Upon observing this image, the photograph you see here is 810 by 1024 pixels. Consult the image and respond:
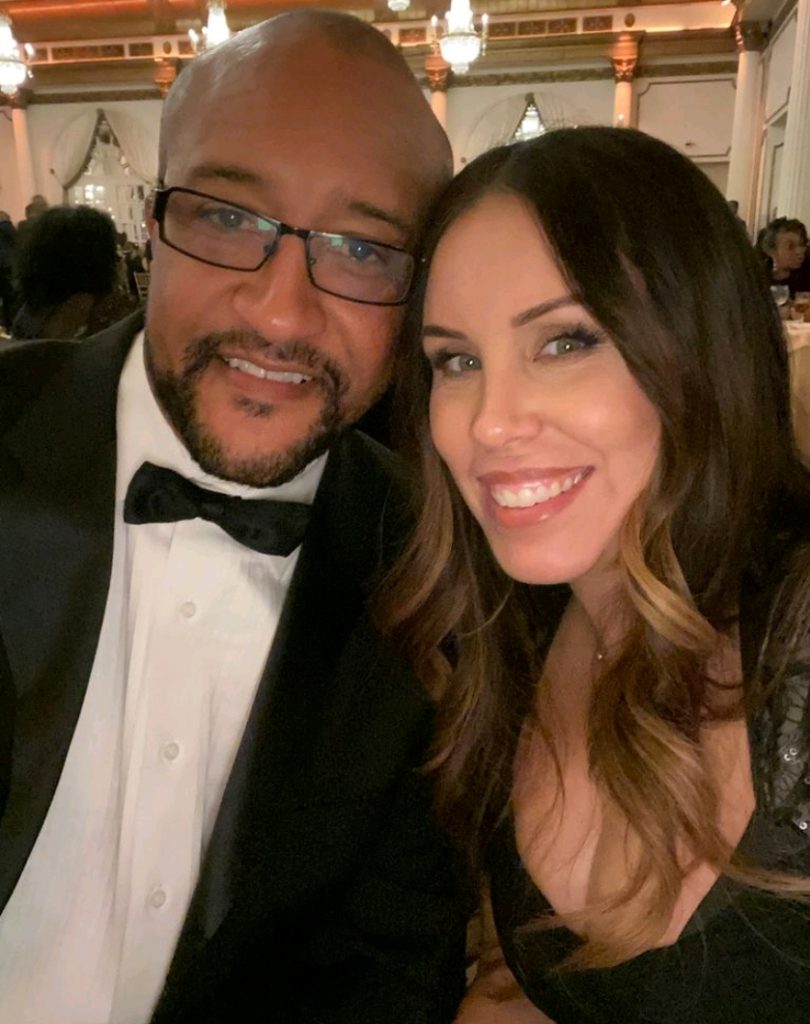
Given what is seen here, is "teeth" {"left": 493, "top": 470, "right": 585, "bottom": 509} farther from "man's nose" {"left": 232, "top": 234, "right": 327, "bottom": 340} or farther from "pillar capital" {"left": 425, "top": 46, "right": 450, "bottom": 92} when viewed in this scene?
"pillar capital" {"left": 425, "top": 46, "right": 450, "bottom": 92}

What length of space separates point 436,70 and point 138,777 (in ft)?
29.5

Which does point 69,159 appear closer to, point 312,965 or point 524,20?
point 524,20

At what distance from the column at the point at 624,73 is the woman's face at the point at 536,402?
8147 millimetres

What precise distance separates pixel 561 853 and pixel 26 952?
705mm

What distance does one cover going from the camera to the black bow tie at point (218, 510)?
1.18 m

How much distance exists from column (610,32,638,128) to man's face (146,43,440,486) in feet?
26.1

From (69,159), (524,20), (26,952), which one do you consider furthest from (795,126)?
(69,159)

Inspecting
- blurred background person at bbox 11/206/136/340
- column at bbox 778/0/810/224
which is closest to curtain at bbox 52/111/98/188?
column at bbox 778/0/810/224

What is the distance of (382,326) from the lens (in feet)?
4.35

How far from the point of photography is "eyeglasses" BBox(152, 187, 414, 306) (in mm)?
1252

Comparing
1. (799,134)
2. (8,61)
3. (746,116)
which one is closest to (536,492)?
(799,134)

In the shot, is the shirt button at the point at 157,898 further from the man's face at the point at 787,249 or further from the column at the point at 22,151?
the column at the point at 22,151

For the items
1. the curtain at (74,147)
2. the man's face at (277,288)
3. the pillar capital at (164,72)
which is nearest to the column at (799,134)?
the man's face at (277,288)

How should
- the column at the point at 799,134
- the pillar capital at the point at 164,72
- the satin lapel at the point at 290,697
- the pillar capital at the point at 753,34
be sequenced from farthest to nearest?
the pillar capital at the point at 164,72 → the pillar capital at the point at 753,34 → the column at the point at 799,134 → the satin lapel at the point at 290,697
